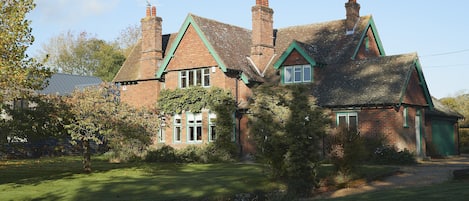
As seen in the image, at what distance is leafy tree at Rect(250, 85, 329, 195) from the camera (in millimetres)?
21141

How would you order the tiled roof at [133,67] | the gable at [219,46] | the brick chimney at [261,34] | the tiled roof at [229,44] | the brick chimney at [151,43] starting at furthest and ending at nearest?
the tiled roof at [133,67], the brick chimney at [151,43], the brick chimney at [261,34], the tiled roof at [229,44], the gable at [219,46]

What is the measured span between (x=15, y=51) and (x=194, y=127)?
1811 cm

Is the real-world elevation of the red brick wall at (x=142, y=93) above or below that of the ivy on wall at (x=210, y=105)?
above

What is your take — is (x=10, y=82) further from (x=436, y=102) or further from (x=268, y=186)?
(x=436, y=102)

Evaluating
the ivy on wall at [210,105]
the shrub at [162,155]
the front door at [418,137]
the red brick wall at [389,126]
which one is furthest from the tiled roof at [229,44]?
the front door at [418,137]

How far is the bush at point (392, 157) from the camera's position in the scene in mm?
29750

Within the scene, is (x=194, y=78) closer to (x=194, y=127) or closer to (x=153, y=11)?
(x=194, y=127)

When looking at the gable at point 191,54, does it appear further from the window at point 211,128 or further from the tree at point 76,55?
the tree at point 76,55

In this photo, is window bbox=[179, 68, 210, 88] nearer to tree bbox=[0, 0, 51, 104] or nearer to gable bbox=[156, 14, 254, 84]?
gable bbox=[156, 14, 254, 84]

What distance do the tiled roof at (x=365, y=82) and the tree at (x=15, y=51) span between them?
1747 centimetres

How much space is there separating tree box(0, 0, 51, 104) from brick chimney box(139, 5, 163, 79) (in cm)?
1873

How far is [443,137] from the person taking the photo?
37562mm

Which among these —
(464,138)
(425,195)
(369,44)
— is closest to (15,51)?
(425,195)

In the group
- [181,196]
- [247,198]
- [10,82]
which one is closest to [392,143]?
[247,198]
